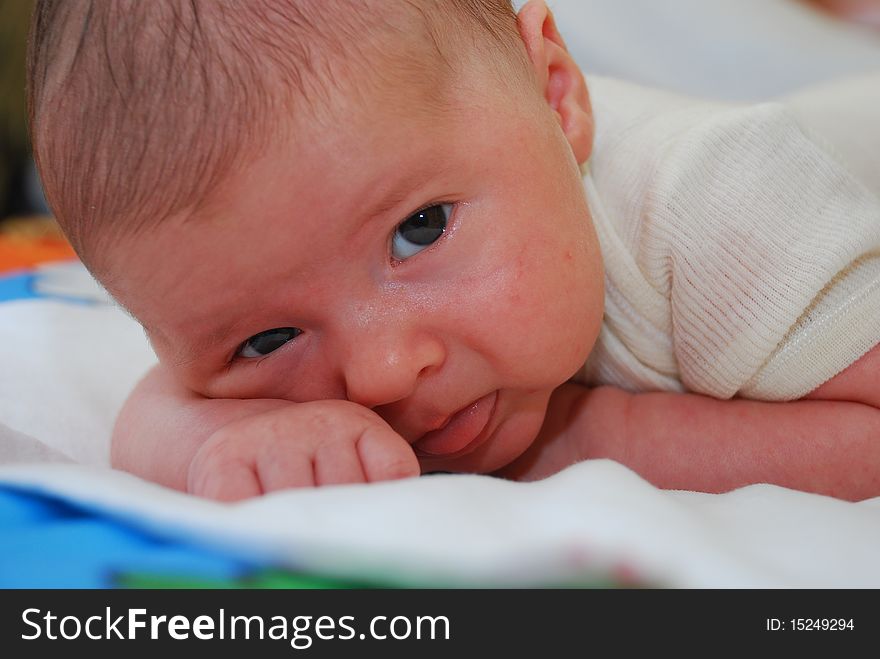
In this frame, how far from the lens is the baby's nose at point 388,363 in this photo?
85cm

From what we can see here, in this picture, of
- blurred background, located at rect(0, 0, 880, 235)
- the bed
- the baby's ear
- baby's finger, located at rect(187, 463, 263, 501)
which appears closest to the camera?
the bed

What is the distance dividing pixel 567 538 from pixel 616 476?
12 centimetres

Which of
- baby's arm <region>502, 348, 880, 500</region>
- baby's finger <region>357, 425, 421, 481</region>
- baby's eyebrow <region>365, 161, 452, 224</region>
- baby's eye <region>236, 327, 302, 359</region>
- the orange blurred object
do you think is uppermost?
baby's eyebrow <region>365, 161, 452, 224</region>

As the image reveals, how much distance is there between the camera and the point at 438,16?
92 centimetres

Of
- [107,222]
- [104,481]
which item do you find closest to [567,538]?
[104,481]

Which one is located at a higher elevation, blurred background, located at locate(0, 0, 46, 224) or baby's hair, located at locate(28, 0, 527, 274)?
baby's hair, located at locate(28, 0, 527, 274)

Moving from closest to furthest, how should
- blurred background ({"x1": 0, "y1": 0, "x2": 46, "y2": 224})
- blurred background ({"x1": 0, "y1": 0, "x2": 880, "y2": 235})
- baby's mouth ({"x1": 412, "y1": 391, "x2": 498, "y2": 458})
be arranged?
baby's mouth ({"x1": 412, "y1": 391, "x2": 498, "y2": 458}), blurred background ({"x1": 0, "y1": 0, "x2": 880, "y2": 235}), blurred background ({"x1": 0, "y1": 0, "x2": 46, "y2": 224})

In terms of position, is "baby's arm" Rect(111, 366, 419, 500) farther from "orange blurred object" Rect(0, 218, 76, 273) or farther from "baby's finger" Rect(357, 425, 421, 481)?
"orange blurred object" Rect(0, 218, 76, 273)

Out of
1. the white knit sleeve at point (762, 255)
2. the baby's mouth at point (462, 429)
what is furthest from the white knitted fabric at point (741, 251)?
the baby's mouth at point (462, 429)

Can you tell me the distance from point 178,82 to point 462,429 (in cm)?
43

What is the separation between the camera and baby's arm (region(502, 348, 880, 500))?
1.01 meters

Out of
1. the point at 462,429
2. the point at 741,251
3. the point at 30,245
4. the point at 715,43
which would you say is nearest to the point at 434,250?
the point at 462,429

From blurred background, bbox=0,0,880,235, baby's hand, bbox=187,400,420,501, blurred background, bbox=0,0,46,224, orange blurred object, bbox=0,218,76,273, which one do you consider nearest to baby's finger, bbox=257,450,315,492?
baby's hand, bbox=187,400,420,501

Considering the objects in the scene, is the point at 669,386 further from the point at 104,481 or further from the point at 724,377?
the point at 104,481
